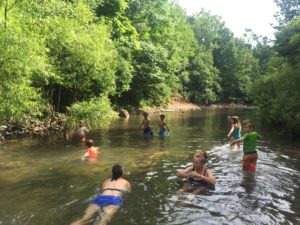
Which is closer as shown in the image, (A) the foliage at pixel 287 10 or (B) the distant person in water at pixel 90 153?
(B) the distant person in water at pixel 90 153

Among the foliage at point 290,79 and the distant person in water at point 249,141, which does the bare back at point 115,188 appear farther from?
the foliage at point 290,79

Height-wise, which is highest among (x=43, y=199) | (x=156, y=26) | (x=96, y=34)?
(x=156, y=26)

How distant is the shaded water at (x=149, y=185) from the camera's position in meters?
8.33

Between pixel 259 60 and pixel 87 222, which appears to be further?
pixel 259 60

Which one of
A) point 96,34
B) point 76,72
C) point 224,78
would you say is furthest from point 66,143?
point 224,78

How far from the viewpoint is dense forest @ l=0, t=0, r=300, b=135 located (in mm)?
15133

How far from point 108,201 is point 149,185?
10.3 feet

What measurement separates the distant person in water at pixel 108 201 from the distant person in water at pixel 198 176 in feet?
6.05

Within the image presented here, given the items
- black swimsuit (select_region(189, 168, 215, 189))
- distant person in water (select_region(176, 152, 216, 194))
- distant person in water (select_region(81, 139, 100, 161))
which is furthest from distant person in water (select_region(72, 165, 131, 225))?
distant person in water (select_region(81, 139, 100, 161))

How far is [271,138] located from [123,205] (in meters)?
16.2

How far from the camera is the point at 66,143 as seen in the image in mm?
19516

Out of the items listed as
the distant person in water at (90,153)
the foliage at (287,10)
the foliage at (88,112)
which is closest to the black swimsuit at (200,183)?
the distant person in water at (90,153)

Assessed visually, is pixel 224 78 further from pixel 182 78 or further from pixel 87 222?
pixel 87 222

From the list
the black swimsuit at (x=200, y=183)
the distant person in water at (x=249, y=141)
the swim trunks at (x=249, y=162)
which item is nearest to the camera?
the black swimsuit at (x=200, y=183)
